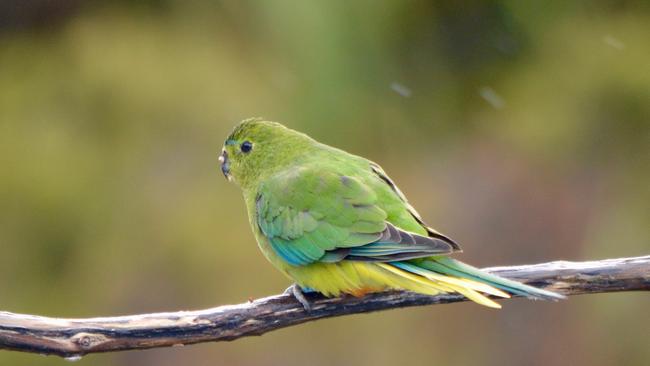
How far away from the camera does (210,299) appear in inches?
273

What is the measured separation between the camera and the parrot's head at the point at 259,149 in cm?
402

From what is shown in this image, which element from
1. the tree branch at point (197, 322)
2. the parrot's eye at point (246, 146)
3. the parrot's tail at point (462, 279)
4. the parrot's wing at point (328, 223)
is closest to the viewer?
the parrot's tail at point (462, 279)

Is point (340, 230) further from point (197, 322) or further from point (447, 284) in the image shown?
point (197, 322)

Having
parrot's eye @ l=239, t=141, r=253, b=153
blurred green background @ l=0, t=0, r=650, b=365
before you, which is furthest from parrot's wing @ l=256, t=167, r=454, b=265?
blurred green background @ l=0, t=0, r=650, b=365

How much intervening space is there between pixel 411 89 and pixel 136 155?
206 centimetres

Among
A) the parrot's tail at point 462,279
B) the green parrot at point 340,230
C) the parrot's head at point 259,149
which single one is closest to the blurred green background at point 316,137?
the parrot's head at point 259,149

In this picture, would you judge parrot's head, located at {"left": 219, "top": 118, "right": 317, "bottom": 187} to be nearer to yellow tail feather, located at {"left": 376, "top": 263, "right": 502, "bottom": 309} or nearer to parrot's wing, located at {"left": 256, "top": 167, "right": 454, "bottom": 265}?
parrot's wing, located at {"left": 256, "top": 167, "right": 454, "bottom": 265}

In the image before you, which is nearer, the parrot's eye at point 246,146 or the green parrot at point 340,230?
the green parrot at point 340,230

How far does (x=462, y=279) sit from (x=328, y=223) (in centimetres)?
64

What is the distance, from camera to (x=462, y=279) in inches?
122

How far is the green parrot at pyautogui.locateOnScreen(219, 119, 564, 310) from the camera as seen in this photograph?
318 cm

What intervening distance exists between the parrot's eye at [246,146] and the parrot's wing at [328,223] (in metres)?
0.32

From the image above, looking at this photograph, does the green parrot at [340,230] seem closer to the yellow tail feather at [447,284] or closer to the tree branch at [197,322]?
the yellow tail feather at [447,284]

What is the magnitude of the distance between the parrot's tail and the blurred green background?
314cm
